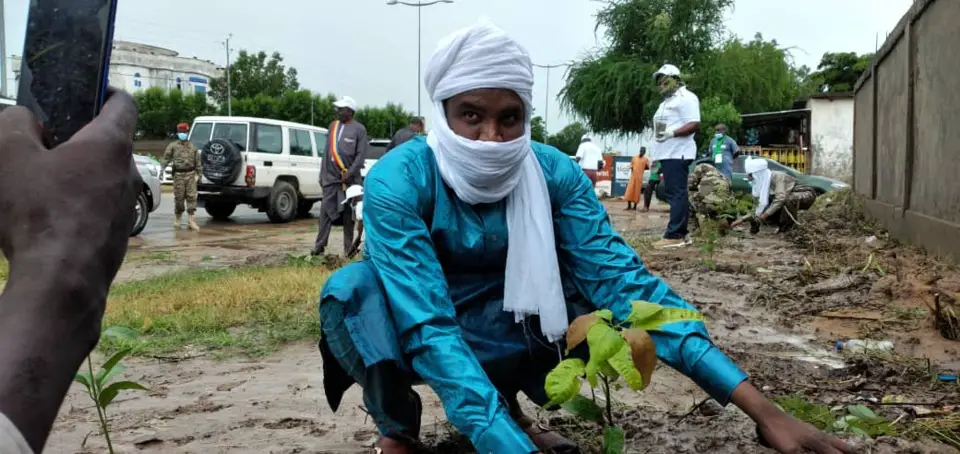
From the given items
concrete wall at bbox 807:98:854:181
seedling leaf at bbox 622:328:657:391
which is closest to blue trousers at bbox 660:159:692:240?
seedling leaf at bbox 622:328:657:391

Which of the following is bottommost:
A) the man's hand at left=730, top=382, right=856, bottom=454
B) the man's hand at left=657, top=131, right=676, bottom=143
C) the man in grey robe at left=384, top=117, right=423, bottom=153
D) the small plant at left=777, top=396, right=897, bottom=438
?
the small plant at left=777, top=396, right=897, bottom=438

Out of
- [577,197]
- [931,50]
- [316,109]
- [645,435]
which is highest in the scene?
[316,109]

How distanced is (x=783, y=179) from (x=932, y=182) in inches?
106

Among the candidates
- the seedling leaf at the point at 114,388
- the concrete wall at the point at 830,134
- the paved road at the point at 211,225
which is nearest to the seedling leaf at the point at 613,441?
the seedling leaf at the point at 114,388

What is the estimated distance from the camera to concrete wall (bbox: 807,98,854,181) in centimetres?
2317

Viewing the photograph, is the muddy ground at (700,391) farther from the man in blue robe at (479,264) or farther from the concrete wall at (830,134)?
the concrete wall at (830,134)

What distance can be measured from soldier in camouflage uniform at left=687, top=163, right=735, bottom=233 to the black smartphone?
783 cm

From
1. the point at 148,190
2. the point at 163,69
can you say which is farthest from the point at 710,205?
the point at 163,69

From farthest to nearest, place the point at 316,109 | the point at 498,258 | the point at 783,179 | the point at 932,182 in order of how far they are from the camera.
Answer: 1. the point at 316,109
2. the point at 783,179
3. the point at 932,182
4. the point at 498,258

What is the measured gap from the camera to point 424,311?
74.0 inches

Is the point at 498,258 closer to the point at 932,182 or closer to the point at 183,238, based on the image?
the point at 932,182

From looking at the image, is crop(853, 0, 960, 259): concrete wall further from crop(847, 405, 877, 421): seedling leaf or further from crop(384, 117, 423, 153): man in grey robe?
crop(384, 117, 423, 153): man in grey robe

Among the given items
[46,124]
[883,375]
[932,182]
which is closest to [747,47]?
[932,182]

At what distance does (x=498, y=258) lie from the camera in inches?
88.2
